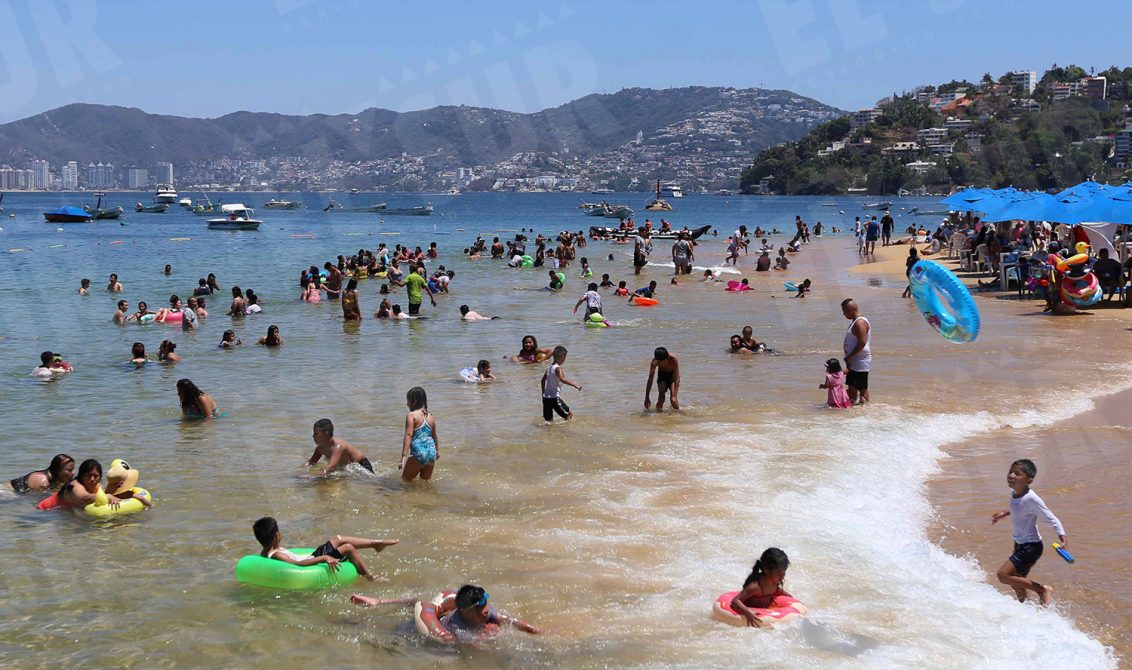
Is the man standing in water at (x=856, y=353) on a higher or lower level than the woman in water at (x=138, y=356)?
higher

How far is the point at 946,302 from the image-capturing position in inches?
490

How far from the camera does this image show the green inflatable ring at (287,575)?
8.02 m

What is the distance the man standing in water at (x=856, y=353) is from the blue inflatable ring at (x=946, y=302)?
0.86m

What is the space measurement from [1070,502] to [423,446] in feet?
20.9

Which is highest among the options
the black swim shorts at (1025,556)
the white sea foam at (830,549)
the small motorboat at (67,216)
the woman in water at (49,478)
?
the black swim shorts at (1025,556)

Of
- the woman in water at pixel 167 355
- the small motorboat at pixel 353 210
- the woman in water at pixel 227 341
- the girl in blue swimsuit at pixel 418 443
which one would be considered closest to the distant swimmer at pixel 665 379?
the girl in blue swimsuit at pixel 418 443

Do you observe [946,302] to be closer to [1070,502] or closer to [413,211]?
[1070,502]

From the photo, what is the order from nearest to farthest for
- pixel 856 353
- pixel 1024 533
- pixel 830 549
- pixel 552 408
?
pixel 1024 533 → pixel 830 549 → pixel 552 408 → pixel 856 353

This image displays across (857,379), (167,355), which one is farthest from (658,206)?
(857,379)

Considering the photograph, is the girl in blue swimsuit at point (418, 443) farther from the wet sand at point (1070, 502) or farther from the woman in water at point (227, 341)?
the woman in water at point (227, 341)

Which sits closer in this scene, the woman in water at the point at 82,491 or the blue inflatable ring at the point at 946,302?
the woman in water at the point at 82,491

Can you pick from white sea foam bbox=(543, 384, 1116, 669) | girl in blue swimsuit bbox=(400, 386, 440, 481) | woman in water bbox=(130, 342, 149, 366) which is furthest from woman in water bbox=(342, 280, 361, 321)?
girl in blue swimsuit bbox=(400, 386, 440, 481)

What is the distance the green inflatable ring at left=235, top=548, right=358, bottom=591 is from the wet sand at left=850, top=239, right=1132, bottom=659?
5.08 metres

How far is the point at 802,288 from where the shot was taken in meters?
28.8
